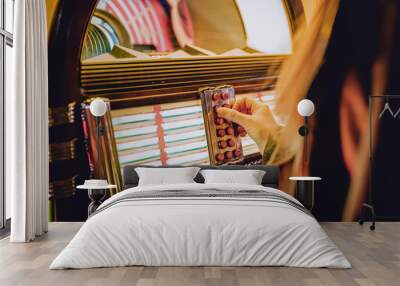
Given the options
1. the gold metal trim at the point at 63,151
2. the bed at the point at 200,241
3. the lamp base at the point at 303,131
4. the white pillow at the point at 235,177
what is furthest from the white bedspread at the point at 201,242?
the gold metal trim at the point at 63,151

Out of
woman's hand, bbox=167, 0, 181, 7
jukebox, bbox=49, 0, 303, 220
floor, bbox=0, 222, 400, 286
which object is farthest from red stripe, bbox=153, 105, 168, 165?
floor, bbox=0, 222, 400, 286

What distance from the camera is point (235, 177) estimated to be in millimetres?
6738

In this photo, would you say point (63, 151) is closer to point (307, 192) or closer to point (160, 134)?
point (160, 134)

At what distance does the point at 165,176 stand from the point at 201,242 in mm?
2345

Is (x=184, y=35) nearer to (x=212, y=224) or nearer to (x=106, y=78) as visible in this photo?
(x=106, y=78)

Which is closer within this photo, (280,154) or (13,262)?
(13,262)

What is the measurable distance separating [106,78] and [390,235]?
4.05 m

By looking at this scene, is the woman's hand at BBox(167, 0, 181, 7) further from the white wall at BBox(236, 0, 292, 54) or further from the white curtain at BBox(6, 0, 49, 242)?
the white curtain at BBox(6, 0, 49, 242)

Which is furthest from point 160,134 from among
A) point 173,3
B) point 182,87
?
point 173,3

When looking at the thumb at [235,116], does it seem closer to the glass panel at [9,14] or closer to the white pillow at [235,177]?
the white pillow at [235,177]

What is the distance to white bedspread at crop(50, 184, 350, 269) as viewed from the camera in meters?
4.47

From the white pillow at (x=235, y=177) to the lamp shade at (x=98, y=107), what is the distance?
60.6 inches

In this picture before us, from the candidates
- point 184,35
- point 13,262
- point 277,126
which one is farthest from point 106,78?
point 13,262

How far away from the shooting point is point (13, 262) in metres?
4.72
